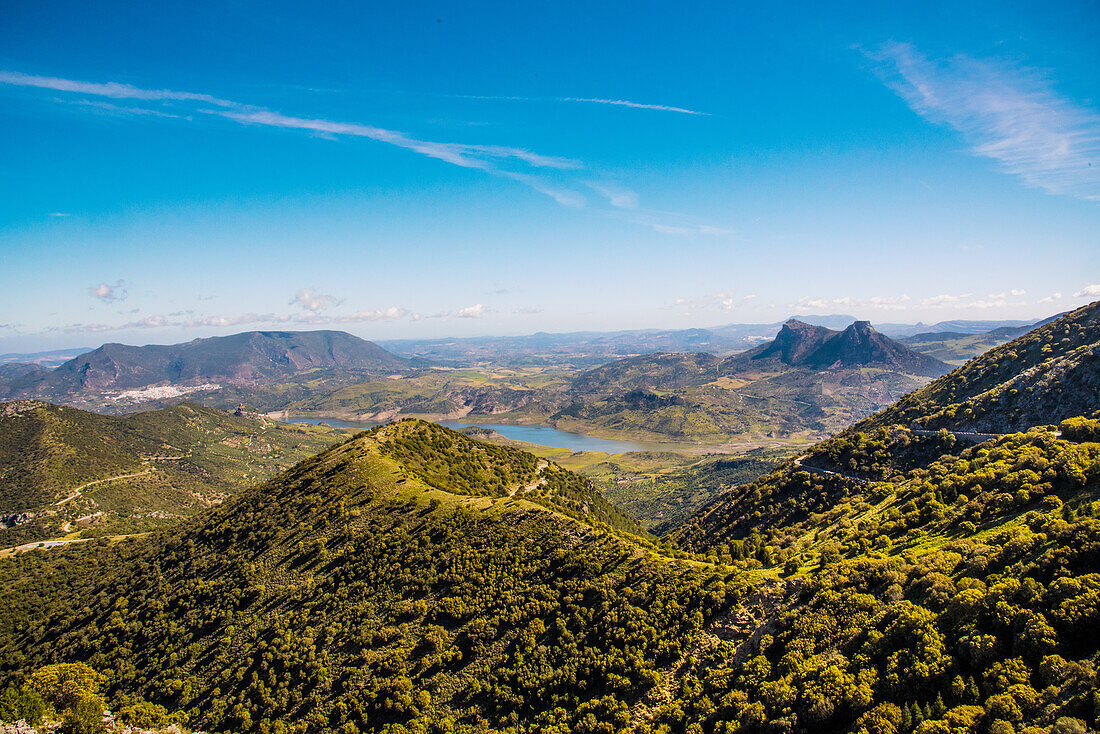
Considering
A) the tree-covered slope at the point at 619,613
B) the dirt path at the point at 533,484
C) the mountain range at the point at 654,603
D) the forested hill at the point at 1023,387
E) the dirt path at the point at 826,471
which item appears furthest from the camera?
the dirt path at the point at 533,484

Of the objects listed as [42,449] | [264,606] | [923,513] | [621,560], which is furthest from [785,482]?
[42,449]

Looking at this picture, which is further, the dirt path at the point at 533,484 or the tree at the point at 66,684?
the dirt path at the point at 533,484

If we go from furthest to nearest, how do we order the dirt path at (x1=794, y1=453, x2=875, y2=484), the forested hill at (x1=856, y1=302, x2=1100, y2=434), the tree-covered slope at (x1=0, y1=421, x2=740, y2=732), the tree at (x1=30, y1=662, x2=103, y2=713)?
the dirt path at (x1=794, y1=453, x2=875, y2=484) → the forested hill at (x1=856, y1=302, x2=1100, y2=434) → the tree at (x1=30, y1=662, x2=103, y2=713) → the tree-covered slope at (x1=0, y1=421, x2=740, y2=732)

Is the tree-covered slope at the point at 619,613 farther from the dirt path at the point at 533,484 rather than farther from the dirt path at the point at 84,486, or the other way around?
the dirt path at the point at 84,486

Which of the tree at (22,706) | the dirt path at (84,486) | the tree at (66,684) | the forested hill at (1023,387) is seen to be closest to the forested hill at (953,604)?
the forested hill at (1023,387)

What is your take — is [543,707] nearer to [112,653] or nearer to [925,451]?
[112,653]

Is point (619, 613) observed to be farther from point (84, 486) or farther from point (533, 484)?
point (84, 486)

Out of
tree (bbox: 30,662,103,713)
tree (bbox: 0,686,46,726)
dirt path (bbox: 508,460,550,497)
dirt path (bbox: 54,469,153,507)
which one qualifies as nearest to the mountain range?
tree (bbox: 30,662,103,713)

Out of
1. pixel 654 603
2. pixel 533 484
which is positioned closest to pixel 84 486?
pixel 533 484

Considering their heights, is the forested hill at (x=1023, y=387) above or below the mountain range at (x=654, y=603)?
above

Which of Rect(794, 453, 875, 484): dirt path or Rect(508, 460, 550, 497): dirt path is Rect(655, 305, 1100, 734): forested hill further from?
Rect(508, 460, 550, 497): dirt path
